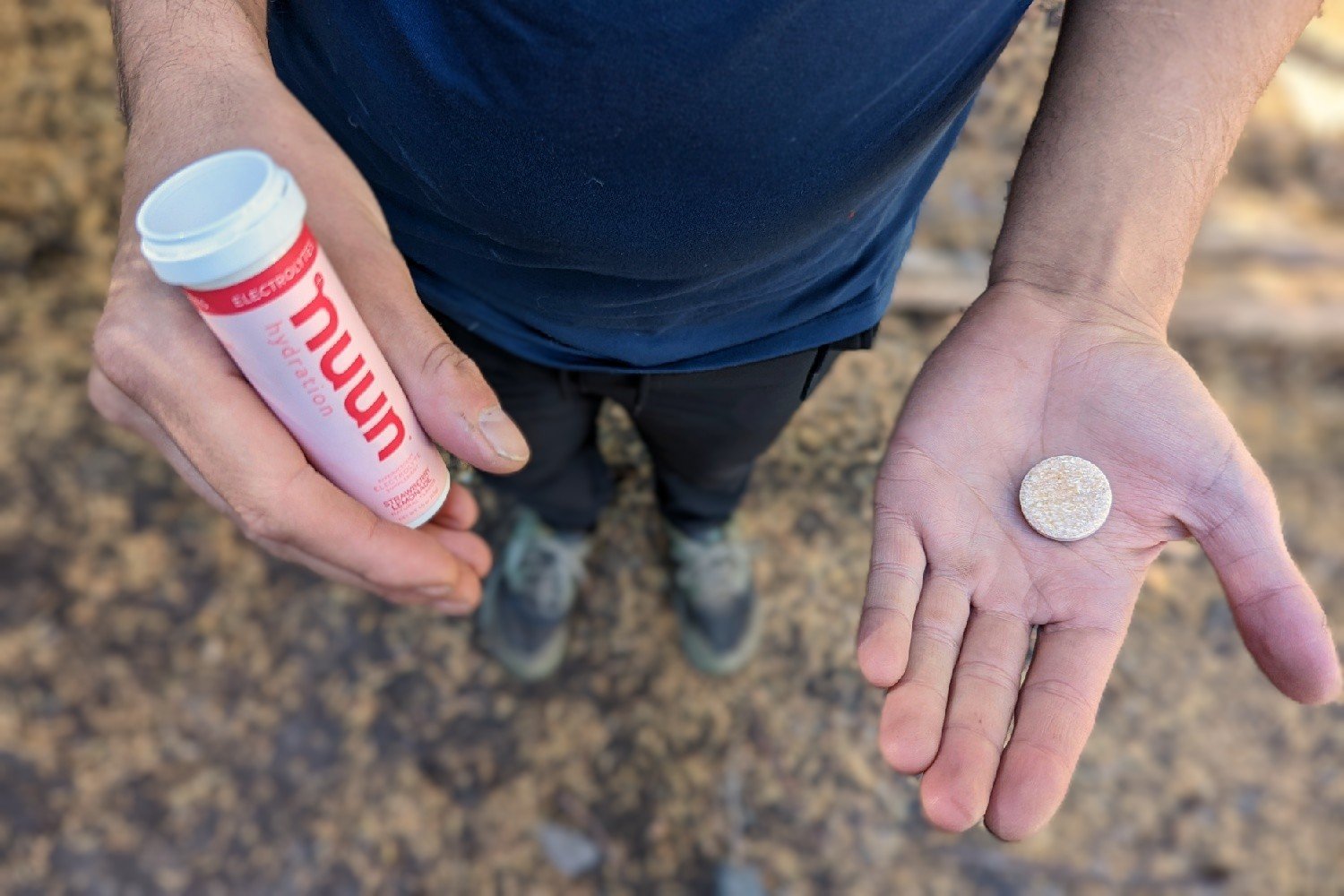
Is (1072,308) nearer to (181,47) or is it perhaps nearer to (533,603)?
(181,47)

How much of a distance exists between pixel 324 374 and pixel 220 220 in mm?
230

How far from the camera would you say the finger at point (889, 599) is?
1.38 metres

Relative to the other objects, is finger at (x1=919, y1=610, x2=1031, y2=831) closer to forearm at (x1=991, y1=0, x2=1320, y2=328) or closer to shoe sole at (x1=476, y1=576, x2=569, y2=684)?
forearm at (x1=991, y1=0, x2=1320, y2=328)

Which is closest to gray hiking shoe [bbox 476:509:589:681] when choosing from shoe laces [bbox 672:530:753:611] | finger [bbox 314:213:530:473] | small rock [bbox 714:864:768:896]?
shoe laces [bbox 672:530:753:611]

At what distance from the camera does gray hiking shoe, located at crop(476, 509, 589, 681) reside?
2.71 metres

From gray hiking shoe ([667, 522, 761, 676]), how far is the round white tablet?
1303mm

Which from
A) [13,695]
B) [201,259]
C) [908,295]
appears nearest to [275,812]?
[13,695]

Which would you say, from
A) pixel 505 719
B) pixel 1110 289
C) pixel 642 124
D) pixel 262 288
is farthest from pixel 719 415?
pixel 505 719

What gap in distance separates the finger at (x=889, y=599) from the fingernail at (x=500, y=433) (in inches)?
23.2

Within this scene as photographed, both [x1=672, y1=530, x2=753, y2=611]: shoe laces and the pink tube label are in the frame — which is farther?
[x1=672, y1=530, x2=753, y2=611]: shoe laces

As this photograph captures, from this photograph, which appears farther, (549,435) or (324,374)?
(549,435)

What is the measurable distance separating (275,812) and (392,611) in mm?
629

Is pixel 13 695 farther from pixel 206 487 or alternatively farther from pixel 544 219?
pixel 544 219

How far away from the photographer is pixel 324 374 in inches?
46.2
